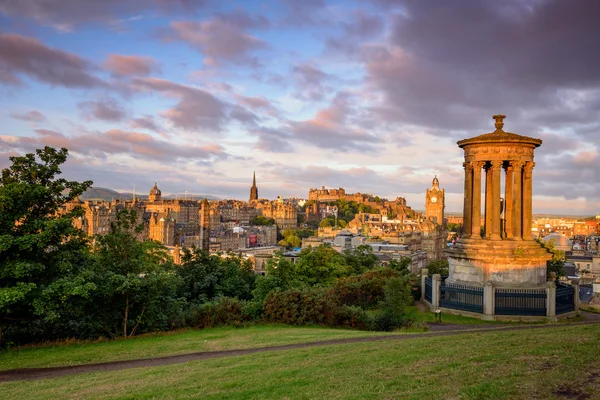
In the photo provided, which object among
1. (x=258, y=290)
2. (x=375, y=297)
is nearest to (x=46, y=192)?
(x=258, y=290)

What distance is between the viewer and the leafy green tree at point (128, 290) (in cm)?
1896

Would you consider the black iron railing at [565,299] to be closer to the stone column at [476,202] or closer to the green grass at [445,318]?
Answer: the green grass at [445,318]

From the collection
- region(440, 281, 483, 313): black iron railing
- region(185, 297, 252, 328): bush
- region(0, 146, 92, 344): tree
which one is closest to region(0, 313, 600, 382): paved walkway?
region(0, 146, 92, 344): tree

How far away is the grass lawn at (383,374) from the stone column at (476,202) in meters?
10.3

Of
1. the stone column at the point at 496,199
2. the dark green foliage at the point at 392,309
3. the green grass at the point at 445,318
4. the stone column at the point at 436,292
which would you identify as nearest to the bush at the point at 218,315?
the dark green foliage at the point at 392,309

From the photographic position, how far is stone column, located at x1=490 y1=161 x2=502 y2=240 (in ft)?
74.2

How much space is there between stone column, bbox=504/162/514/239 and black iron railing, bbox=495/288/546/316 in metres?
3.32

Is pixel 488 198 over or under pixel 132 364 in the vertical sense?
over

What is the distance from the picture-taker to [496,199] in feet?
75.3

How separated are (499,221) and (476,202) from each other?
1296mm

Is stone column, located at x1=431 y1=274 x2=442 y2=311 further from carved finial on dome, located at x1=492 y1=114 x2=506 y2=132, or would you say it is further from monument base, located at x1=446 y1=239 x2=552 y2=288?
carved finial on dome, located at x1=492 y1=114 x2=506 y2=132

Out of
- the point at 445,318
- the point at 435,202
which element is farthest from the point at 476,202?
the point at 435,202

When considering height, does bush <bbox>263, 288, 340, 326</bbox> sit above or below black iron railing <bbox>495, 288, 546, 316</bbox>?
below

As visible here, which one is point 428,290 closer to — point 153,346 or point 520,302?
point 520,302
